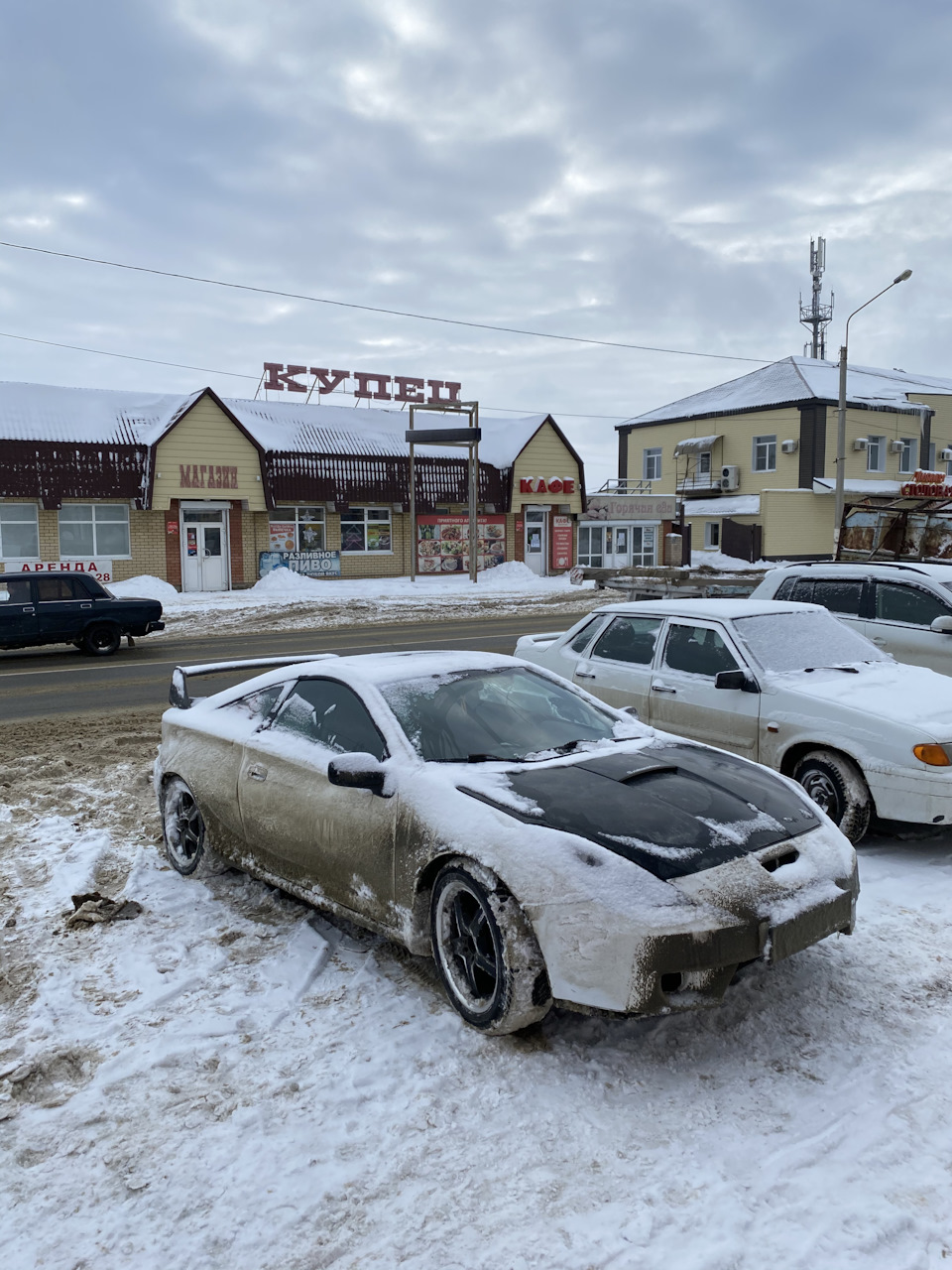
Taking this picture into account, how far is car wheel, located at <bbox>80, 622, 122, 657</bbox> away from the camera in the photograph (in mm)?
16828

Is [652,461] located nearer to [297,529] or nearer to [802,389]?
[802,389]

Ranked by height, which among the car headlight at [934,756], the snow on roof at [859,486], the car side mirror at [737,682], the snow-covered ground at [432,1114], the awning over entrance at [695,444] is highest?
the awning over entrance at [695,444]

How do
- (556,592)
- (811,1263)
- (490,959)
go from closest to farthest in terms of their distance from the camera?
(811,1263) → (490,959) → (556,592)

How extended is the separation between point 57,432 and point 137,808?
80.4ft

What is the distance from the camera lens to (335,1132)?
10.5 ft

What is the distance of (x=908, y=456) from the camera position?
49000mm

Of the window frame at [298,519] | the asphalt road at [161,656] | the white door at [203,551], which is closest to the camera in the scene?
the asphalt road at [161,656]

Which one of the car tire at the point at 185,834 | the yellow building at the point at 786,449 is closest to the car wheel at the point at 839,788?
the car tire at the point at 185,834

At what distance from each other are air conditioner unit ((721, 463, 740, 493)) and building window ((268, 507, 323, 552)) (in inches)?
951

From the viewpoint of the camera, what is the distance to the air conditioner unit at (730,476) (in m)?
48.6

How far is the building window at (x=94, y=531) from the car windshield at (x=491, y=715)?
1064 inches

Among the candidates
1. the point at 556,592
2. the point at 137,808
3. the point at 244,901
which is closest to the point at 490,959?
the point at 244,901

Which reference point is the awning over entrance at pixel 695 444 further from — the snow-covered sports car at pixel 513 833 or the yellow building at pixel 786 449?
the snow-covered sports car at pixel 513 833

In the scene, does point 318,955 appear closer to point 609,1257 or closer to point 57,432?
point 609,1257
